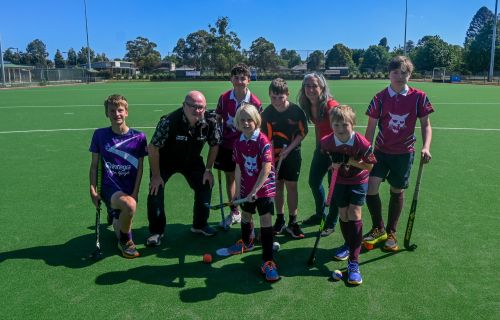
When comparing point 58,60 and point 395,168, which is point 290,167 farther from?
point 58,60

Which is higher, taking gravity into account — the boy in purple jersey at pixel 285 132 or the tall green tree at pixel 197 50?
the tall green tree at pixel 197 50

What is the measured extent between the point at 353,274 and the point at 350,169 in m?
0.99

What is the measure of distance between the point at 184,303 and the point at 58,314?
1023mm

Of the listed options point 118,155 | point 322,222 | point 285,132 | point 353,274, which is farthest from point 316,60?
point 353,274

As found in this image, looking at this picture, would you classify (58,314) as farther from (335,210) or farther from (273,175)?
(335,210)

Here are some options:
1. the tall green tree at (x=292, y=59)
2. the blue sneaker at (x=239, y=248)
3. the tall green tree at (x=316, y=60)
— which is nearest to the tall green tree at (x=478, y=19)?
the tall green tree at (x=292, y=59)

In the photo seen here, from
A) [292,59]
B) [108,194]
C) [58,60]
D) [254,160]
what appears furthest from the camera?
[58,60]

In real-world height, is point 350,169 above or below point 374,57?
below

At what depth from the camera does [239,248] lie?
177 inches

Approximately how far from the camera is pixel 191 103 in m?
4.48

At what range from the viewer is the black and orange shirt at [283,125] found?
469cm

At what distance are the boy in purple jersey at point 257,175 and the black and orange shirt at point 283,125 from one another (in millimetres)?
667

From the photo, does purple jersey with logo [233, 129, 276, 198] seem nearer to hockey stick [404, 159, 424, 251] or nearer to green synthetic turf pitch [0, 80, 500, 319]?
green synthetic turf pitch [0, 80, 500, 319]

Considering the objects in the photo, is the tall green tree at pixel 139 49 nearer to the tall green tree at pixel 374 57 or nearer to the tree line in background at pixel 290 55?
the tree line in background at pixel 290 55
